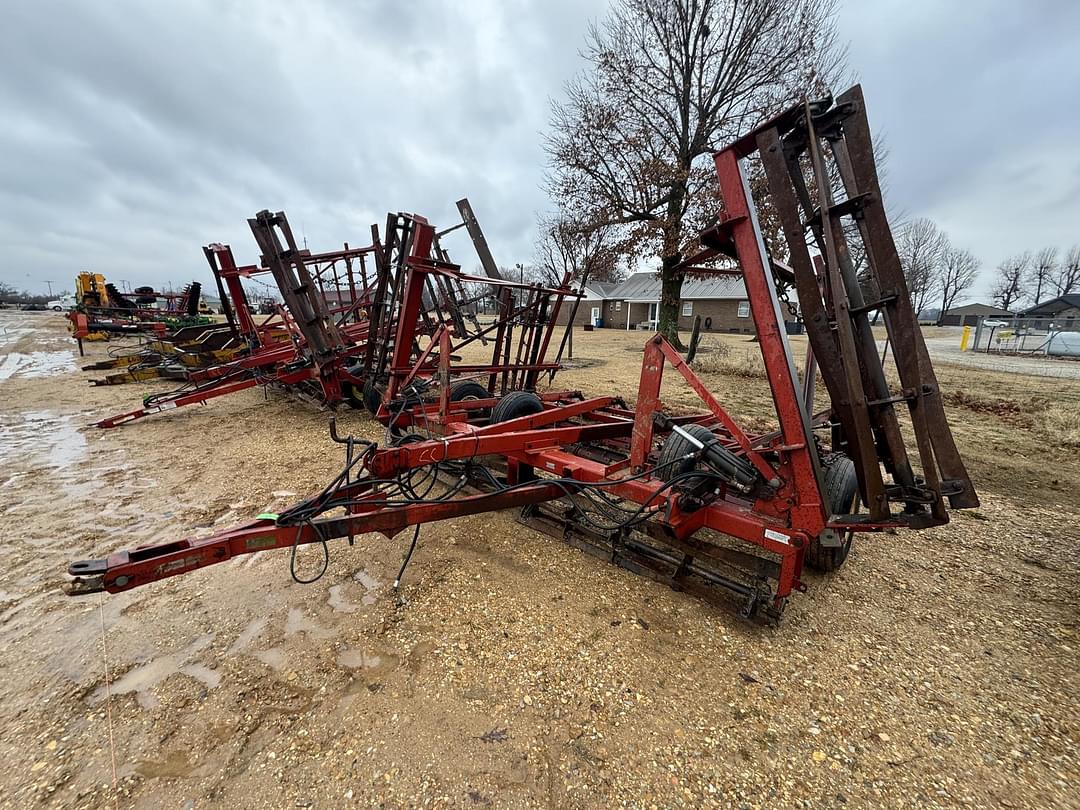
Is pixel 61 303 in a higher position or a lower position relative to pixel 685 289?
lower

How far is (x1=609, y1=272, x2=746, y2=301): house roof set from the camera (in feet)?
117

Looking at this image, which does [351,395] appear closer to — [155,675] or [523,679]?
[155,675]

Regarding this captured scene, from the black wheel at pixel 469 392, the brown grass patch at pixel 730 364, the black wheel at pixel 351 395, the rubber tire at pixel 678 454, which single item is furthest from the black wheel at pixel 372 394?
the brown grass patch at pixel 730 364

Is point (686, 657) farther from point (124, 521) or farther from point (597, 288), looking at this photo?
point (597, 288)

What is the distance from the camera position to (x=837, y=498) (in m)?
3.08

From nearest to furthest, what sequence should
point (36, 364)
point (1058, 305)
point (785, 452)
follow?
point (785, 452)
point (36, 364)
point (1058, 305)

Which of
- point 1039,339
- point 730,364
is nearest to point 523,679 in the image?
point 730,364

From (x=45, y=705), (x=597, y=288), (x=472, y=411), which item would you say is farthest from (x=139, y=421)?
(x=597, y=288)

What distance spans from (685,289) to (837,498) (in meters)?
39.0

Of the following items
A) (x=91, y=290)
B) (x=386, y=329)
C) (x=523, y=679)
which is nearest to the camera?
(x=523, y=679)

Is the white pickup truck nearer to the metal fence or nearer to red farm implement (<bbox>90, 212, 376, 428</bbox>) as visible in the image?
red farm implement (<bbox>90, 212, 376, 428</bbox>)

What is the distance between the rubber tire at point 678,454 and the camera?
296 centimetres

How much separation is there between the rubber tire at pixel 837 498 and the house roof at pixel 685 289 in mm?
29501

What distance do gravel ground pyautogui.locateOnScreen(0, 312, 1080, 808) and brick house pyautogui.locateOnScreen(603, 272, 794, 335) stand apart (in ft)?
97.2
